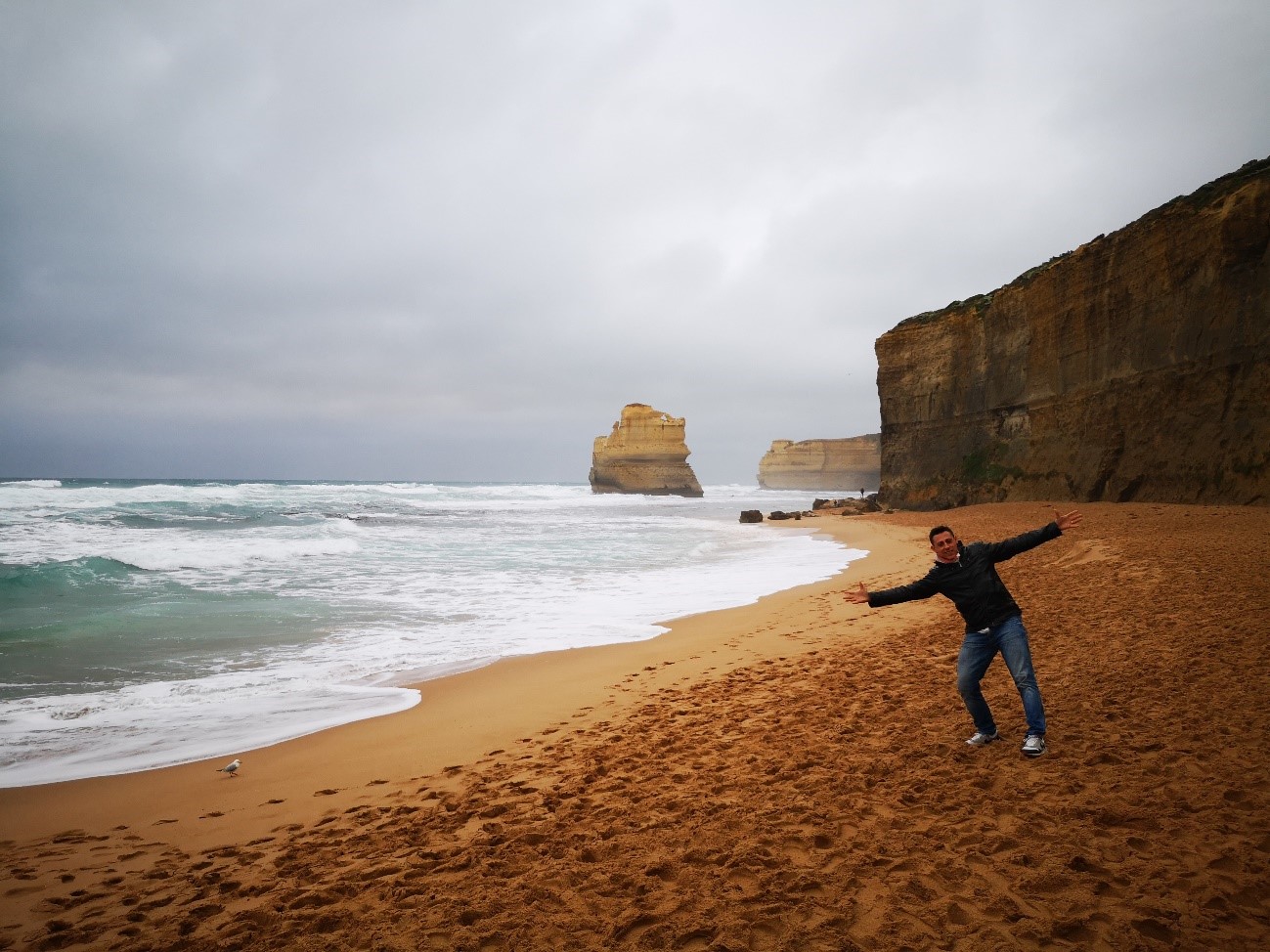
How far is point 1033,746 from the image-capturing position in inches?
158

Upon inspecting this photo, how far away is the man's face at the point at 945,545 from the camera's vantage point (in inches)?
175

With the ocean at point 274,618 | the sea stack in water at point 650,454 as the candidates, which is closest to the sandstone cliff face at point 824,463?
the sea stack in water at point 650,454

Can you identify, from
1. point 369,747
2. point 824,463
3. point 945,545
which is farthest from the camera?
point 824,463

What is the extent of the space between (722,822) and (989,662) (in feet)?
7.40

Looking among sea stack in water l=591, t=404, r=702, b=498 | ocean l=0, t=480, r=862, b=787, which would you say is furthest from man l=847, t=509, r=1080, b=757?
sea stack in water l=591, t=404, r=702, b=498

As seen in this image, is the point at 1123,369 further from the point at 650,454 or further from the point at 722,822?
the point at 650,454

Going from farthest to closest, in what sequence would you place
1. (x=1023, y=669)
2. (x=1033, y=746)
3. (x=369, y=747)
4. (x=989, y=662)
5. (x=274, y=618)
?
(x=274, y=618)
(x=369, y=747)
(x=989, y=662)
(x=1023, y=669)
(x=1033, y=746)

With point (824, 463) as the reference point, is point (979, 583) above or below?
below

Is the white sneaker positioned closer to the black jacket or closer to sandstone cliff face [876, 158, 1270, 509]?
the black jacket

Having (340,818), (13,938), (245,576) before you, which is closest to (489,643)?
(340,818)

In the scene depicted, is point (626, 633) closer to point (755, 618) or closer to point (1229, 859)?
point (755, 618)

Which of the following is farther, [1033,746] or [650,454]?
[650,454]

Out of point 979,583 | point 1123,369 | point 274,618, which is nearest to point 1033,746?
point 979,583

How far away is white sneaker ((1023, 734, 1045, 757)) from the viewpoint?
400 centimetres
